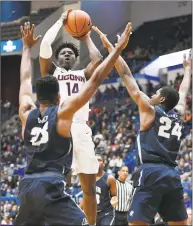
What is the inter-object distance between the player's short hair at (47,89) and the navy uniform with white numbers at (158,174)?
4.71 ft

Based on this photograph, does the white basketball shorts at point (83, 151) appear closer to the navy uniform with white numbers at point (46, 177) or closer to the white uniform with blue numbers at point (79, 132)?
the white uniform with blue numbers at point (79, 132)

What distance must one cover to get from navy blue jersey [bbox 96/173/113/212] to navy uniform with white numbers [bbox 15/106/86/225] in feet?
14.1

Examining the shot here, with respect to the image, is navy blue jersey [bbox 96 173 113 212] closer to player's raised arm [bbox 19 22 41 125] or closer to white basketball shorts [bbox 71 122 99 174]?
white basketball shorts [bbox 71 122 99 174]

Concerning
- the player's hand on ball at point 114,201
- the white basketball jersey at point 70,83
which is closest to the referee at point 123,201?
the player's hand on ball at point 114,201

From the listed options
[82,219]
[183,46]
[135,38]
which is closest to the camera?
[82,219]

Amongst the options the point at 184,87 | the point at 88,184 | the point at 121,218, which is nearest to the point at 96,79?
the point at 88,184

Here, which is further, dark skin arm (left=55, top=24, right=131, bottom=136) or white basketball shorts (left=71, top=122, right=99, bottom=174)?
white basketball shorts (left=71, top=122, right=99, bottom=174)

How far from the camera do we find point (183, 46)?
26.0 m

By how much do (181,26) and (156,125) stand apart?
882 inches

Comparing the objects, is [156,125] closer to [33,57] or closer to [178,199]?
Answer: [178,199]

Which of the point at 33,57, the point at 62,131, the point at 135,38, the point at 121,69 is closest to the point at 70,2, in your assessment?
the point at 33,57

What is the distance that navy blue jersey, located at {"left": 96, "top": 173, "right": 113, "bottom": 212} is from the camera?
29.2ft

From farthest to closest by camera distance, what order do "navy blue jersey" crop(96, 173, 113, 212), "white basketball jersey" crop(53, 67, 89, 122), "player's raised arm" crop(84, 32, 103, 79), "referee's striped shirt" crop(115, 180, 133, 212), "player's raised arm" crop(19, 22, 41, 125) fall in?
"referee's striped shirt" crop(115, 180, 133, 212) < "navy blue jersey" crop(96, 173, 113, 212) < "white basketball jersey" crop(53, 67, 89, 122) < "player's raised arm" crop(84, 32, 103, 79) < "player's raised arm" crop(19, 22, 41, 125)

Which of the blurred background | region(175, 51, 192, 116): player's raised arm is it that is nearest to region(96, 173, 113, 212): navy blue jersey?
region(175, 51, 192, 116): player's raised arm
